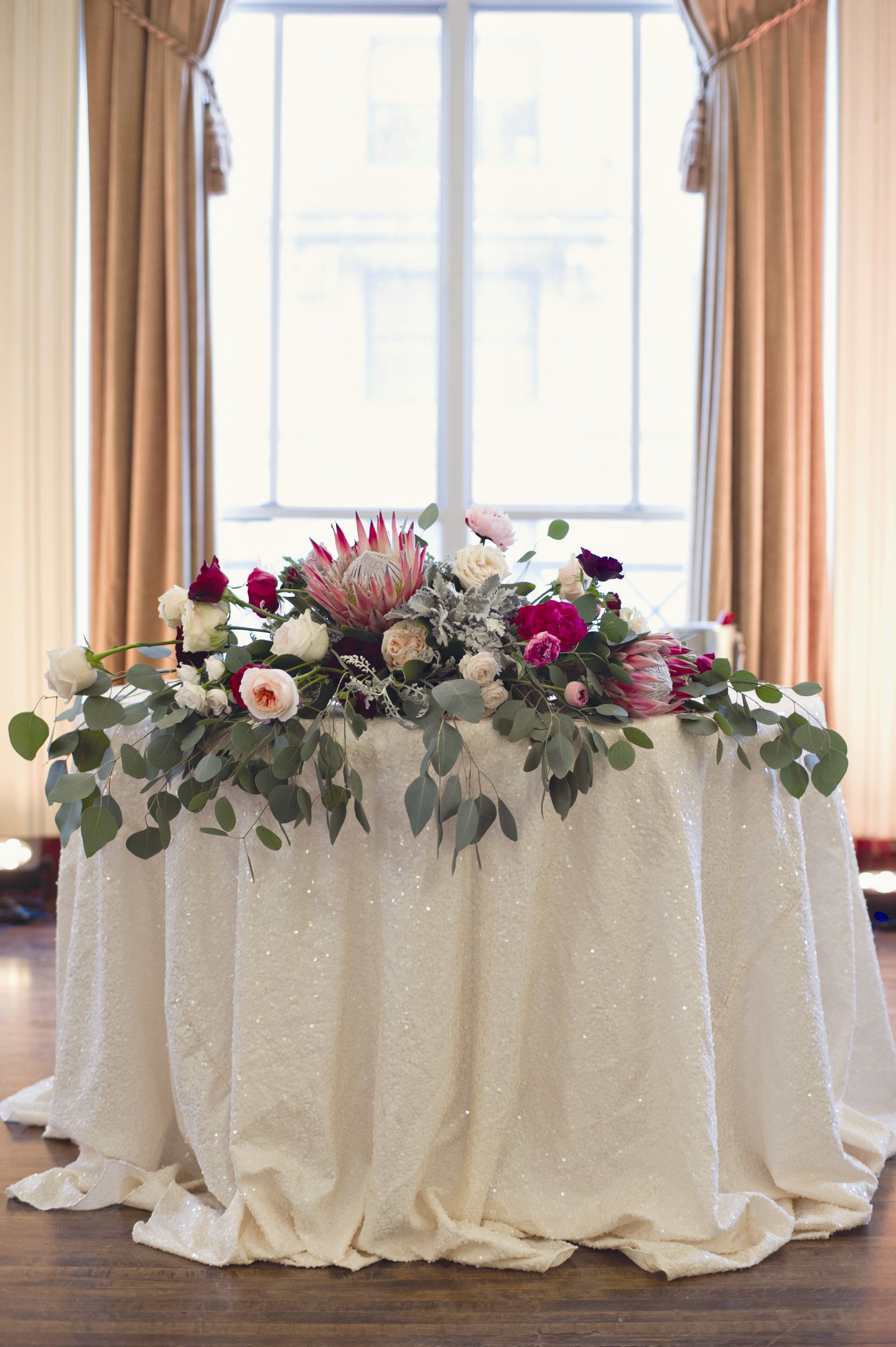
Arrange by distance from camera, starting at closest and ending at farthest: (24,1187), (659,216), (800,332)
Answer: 1. (24,1187)
2. (800,332)
3. (659,216)

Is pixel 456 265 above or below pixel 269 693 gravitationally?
above

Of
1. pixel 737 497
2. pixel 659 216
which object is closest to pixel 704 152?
pixel 659 216

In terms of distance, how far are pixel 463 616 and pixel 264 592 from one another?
10.7 inches

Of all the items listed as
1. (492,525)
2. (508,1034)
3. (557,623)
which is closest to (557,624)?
(557,623)

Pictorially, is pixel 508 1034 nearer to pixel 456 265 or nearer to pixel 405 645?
pixel 405 645

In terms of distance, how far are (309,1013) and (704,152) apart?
295 centimetres

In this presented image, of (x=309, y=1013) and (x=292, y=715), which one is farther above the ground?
(x=292, y=715)

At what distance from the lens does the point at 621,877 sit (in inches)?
51.1

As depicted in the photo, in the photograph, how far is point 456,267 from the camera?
3400 mm

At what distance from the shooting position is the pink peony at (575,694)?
4.17 ft

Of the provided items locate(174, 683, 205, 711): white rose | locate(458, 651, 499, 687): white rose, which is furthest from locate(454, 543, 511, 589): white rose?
locate(174, 683, 205, 711): white rose

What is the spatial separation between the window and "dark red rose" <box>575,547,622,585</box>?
6.98ft

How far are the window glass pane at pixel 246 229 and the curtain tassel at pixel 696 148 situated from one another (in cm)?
136

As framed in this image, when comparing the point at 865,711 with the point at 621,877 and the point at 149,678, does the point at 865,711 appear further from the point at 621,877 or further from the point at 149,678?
the point at 149,678
